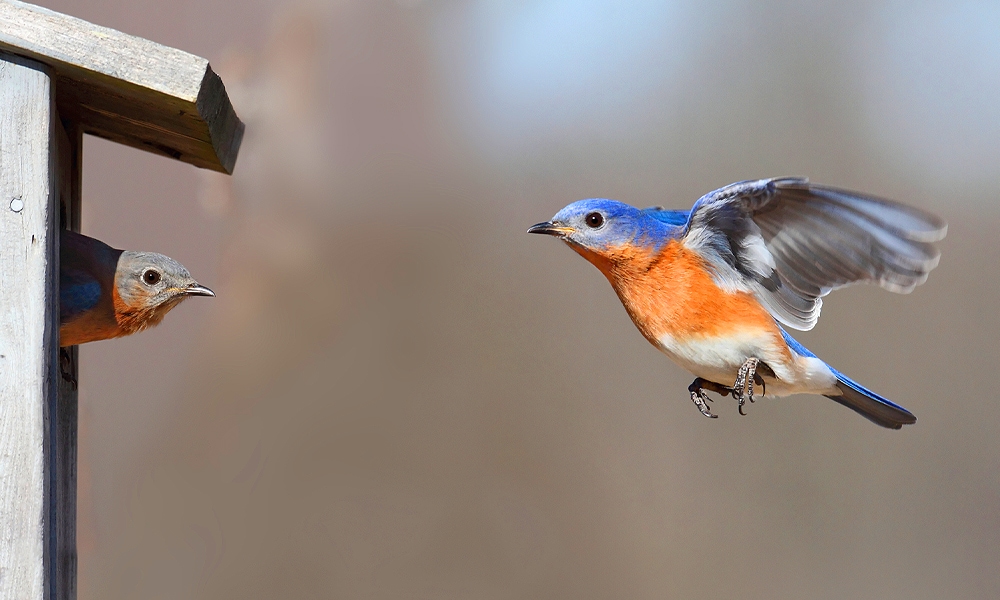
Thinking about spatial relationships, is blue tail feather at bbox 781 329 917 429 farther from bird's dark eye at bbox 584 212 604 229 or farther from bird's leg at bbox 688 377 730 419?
bird's dark eye at bbox 584 212 604 229

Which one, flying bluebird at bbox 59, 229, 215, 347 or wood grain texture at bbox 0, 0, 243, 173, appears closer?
wood grain texture at bbox 0, 0, 243, 173

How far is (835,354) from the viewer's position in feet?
10.4

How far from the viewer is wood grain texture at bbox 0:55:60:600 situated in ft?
3.30

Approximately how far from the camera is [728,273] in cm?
130

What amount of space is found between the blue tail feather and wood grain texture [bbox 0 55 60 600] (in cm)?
106

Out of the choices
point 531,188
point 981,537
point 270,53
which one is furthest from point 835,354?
point 270,53

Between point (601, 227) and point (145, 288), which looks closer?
point (601, 227)

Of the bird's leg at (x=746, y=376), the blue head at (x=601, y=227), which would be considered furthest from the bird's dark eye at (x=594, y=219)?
the bird's leg at (x=746, y=376)

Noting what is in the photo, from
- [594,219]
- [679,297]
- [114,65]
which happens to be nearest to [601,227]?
[594,219]

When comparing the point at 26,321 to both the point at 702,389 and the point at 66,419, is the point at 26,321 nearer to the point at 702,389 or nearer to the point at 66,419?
the point at 66,419

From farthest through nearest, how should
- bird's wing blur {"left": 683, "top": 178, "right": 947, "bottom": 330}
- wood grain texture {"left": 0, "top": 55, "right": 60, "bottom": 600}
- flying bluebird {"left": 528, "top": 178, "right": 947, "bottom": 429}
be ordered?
flying bluebird {"left": 528, "top": 178, "right": 947, "bottom": 429} < bird's wing blur {"left": 683, "top": 178, "right": 947, "bottom": 330} < wood grain texture {"left": 0, "top": 55, "right": 60, "bottom": 600}

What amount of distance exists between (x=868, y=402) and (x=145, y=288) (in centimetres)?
121

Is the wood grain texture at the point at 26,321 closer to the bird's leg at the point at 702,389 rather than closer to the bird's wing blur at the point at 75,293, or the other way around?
the bird's wing blur at the point at 75,293

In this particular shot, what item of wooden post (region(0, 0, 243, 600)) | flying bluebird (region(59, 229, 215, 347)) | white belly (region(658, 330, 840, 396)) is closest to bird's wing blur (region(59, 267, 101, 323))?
flying bluebird (region(59, 229, 215, 347))
